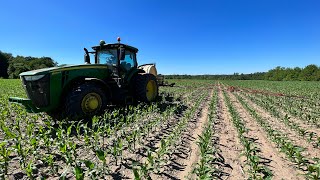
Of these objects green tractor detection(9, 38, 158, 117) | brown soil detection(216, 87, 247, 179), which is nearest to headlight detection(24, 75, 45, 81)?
green tractor detection(9, 38, 158, 117)

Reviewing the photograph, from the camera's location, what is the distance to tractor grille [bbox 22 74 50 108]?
5633 millimetres

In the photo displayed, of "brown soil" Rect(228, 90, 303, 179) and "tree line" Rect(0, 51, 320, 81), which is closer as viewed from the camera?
"brown soil" Rect(228, 90, 303, 179)

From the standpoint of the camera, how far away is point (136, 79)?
8.45 meters

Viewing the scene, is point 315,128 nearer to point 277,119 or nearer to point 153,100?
point 277,119

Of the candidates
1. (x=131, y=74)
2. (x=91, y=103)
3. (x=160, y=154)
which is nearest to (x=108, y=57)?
(x=131, y=74)

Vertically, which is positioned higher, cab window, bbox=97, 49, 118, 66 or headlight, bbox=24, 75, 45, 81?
cab window, bbox=97, 49, 118, 66

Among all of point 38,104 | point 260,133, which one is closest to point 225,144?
point 260,133

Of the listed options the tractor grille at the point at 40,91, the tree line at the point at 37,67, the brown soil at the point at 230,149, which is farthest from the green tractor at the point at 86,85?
the tree line at the point at 37,67

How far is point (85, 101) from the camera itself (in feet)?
19.9

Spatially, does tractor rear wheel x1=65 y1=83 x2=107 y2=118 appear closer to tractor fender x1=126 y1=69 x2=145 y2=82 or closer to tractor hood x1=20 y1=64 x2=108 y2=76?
tractor hood x1=20 y1=64 x2=108 y2=76

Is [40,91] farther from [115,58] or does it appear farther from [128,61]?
[128,61]

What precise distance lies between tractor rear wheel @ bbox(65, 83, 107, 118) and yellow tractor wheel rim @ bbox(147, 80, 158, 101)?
2890 millimetres

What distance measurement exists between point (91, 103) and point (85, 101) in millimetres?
188

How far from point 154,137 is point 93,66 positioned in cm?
325
